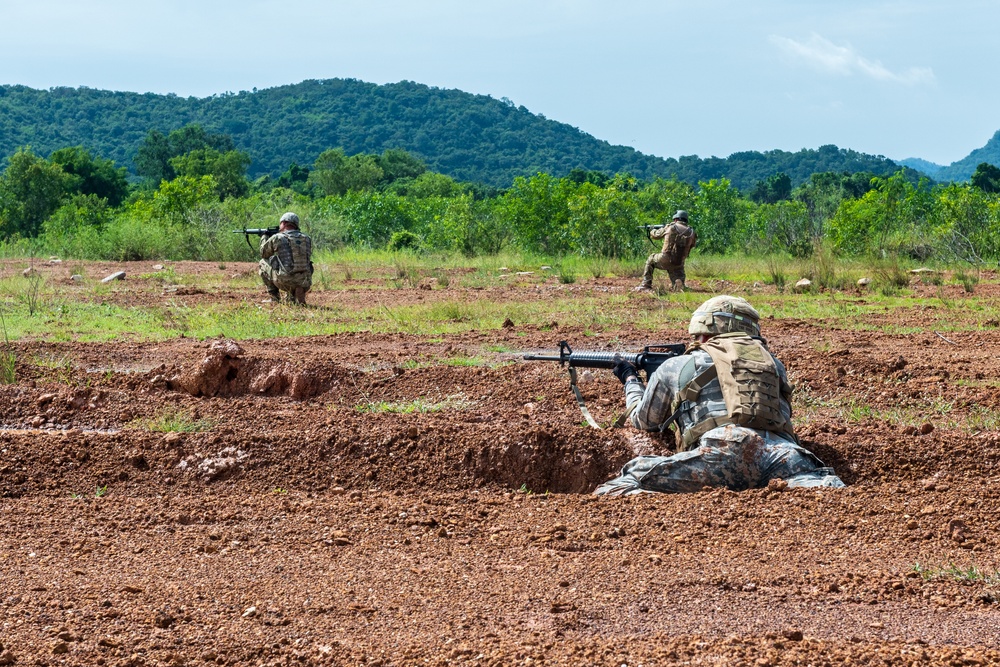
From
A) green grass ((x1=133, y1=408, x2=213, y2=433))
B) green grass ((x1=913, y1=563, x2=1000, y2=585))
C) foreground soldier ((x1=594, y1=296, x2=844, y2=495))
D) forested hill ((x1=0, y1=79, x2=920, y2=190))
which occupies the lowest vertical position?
green grass ((x1=133, y1=408, x2=213, y2=433))

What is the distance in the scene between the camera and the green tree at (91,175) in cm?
4603

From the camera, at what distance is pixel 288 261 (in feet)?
44.9

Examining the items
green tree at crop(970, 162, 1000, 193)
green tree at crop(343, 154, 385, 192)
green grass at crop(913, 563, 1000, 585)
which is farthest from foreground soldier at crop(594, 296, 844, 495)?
green tree at crop(343, 154, 385, 192)

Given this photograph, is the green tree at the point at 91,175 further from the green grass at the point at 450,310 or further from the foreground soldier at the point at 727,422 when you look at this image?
the foreground soldier at the point at 727,422

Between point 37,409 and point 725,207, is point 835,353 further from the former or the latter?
point 725,207

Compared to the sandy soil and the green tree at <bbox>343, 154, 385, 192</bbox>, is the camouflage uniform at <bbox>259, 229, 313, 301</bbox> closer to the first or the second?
the sandy soil

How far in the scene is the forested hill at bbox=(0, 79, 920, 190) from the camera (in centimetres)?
10469

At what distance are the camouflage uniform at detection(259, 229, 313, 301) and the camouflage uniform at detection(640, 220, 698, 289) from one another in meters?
5.36

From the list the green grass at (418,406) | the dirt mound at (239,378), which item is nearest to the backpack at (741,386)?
the green grass at (418,406)

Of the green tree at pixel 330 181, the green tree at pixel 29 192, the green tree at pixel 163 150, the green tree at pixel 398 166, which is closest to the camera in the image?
the green tree at pixel 29 192

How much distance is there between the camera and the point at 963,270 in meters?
18.9

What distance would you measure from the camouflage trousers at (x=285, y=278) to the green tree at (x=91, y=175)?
1325 inches

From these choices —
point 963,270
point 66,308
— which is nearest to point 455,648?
point 66,308

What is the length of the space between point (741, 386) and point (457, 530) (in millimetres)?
1609
